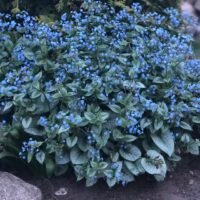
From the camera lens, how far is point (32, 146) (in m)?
3.34

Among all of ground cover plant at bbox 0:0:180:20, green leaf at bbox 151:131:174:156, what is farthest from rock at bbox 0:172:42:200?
ground cover plant at bbox 0:0:180:20

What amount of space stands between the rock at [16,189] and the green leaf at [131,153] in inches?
24.0

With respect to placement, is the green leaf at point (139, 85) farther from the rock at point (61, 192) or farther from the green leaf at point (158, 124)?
the rock at point (61, 192)

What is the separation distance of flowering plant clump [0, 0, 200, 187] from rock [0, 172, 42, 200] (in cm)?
16

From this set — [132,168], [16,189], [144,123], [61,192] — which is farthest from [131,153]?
[16,189]

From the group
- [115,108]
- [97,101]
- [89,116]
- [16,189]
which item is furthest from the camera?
[97,101]

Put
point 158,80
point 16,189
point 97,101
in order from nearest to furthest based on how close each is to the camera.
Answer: point 16,189 < point 97,101 < point 158,80

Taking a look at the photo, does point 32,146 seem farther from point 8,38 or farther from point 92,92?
point 8,38

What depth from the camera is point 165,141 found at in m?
3.56

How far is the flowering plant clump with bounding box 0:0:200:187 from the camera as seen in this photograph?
Answer: 340cm

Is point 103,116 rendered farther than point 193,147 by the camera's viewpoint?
No

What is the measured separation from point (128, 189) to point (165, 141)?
0.42 metres

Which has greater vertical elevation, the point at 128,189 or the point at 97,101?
the point at 97,101

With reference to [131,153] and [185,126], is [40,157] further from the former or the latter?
[185,126]
